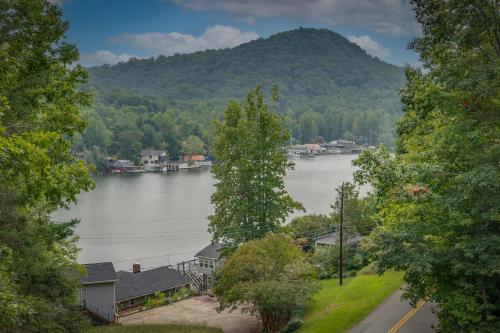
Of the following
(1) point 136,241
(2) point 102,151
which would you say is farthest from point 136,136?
(1) point 136,241

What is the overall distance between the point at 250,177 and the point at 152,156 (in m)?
108

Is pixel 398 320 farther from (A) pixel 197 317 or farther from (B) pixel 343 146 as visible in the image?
(B) pixel 343 146

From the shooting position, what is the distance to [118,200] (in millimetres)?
75438

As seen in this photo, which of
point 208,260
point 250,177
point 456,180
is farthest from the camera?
point 208,260

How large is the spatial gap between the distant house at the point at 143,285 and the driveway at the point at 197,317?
7.46 ft

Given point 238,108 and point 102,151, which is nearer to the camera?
point 238,108

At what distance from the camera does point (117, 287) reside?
36.3m

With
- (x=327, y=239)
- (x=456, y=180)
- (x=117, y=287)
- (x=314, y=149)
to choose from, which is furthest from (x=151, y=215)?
(x=314, y=149)

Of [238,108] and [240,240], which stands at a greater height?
[238,108]

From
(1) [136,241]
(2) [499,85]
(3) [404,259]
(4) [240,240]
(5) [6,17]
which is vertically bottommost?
(1) [136,241]

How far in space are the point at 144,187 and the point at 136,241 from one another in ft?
132

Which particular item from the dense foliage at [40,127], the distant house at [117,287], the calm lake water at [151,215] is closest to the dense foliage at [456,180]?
the dense foliage at [40,127]

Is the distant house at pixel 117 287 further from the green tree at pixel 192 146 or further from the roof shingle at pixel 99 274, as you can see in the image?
the green tree at pixel 192 146

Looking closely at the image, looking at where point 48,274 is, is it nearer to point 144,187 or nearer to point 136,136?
point 144,187
